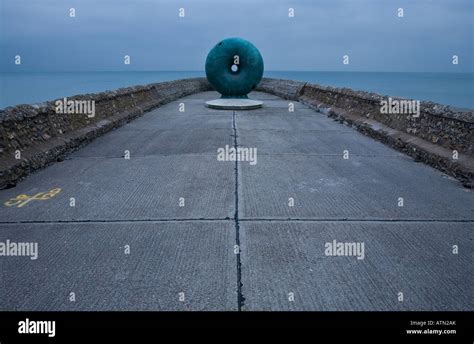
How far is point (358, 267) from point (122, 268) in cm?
194

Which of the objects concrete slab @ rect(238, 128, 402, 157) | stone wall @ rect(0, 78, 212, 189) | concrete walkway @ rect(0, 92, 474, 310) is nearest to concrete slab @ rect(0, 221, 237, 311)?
concrete walkway @ rect(0, 92, 474, 310)

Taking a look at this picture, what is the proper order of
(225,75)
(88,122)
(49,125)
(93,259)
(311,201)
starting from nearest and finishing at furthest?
(93,259) < (311,201) < (49,125) < (88,122) < (225,75)

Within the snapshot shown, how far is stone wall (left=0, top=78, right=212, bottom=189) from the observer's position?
569cm

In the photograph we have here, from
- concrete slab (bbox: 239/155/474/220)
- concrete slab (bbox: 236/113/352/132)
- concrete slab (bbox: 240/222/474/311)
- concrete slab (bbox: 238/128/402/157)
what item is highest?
concrete slab (bbox: 236/113/352/132)

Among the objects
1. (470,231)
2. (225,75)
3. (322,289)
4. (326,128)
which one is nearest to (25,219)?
(322,289)

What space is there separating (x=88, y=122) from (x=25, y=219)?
540 cm

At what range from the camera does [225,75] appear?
1789cm

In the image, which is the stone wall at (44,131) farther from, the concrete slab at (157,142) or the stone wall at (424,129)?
the stone wall at (424,129)

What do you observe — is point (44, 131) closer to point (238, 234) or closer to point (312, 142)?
point (238, 234)

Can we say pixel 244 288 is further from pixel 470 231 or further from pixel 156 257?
pixel 470 231

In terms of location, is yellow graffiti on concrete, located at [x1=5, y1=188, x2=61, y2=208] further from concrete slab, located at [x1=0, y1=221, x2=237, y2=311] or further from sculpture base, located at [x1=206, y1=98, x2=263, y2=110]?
sculpture base, located at [x1=206, y1=98, x2=263, y2=110]

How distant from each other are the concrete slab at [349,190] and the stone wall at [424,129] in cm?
25

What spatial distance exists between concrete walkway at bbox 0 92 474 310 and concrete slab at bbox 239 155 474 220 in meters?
0.03

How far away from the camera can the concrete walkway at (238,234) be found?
287 centimetres
